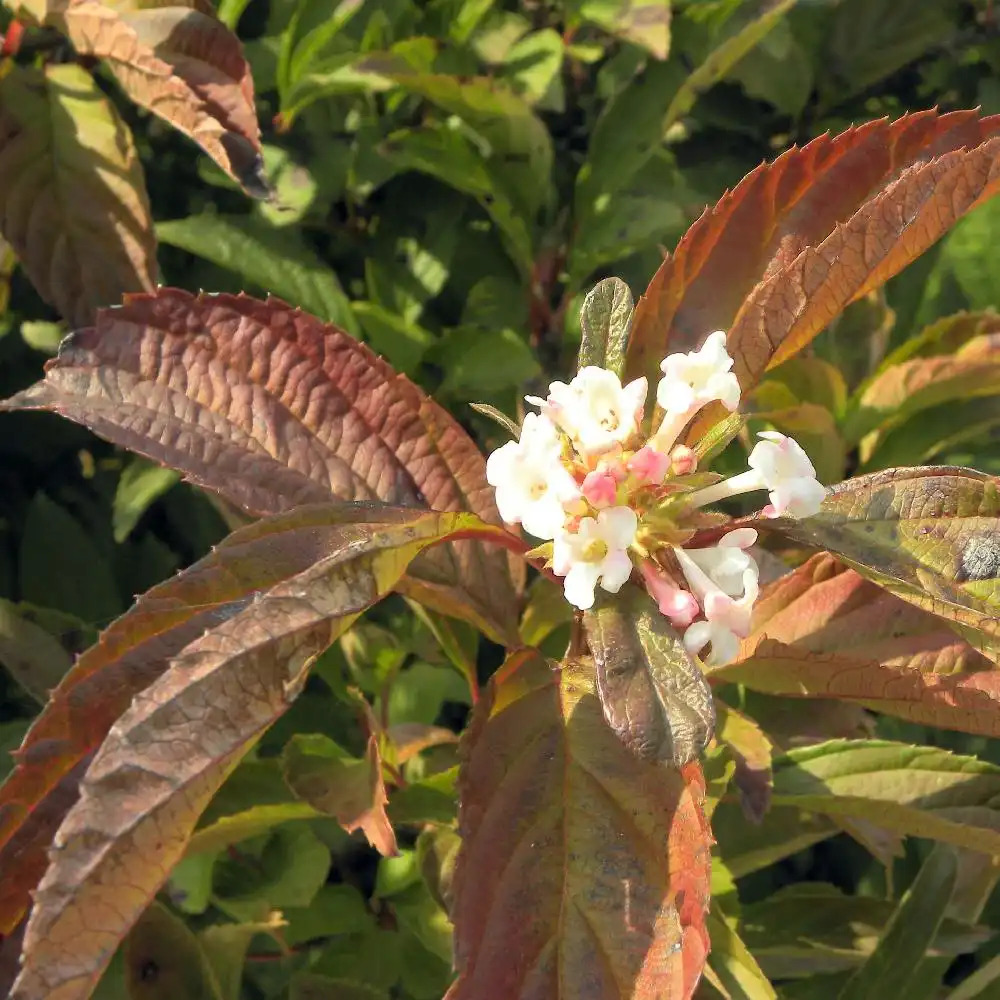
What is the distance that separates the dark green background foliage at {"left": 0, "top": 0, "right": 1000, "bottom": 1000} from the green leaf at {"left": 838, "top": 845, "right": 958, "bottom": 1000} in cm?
6

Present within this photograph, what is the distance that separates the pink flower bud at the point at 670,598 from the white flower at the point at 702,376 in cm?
11

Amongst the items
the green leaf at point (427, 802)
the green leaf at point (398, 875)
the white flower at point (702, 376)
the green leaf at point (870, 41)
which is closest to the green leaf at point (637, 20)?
the green leaf at point (870, 41)

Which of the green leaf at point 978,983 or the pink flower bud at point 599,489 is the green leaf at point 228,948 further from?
the green leaf at point 978,983

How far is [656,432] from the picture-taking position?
0.82 m

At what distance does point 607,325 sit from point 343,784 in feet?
1.56

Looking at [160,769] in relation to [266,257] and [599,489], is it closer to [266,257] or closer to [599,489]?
[599,489]

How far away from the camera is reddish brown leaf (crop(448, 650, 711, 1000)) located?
72cm

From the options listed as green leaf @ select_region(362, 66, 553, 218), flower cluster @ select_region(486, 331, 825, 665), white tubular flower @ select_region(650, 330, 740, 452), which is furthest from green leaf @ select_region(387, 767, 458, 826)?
green leaf @ select_region(362, 66, 553, 218)

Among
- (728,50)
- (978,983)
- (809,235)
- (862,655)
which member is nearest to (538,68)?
(728,50)

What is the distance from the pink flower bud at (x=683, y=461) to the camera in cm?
76

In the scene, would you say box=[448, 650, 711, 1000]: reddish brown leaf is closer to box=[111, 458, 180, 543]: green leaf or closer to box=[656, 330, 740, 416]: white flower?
box=[656, 330, 740, 416]: white flower

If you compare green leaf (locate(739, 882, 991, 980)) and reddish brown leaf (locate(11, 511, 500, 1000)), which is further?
green leaf (locate(739, 882, 991, 980))

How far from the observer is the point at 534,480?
726 mm

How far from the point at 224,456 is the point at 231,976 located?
0.55 metres
